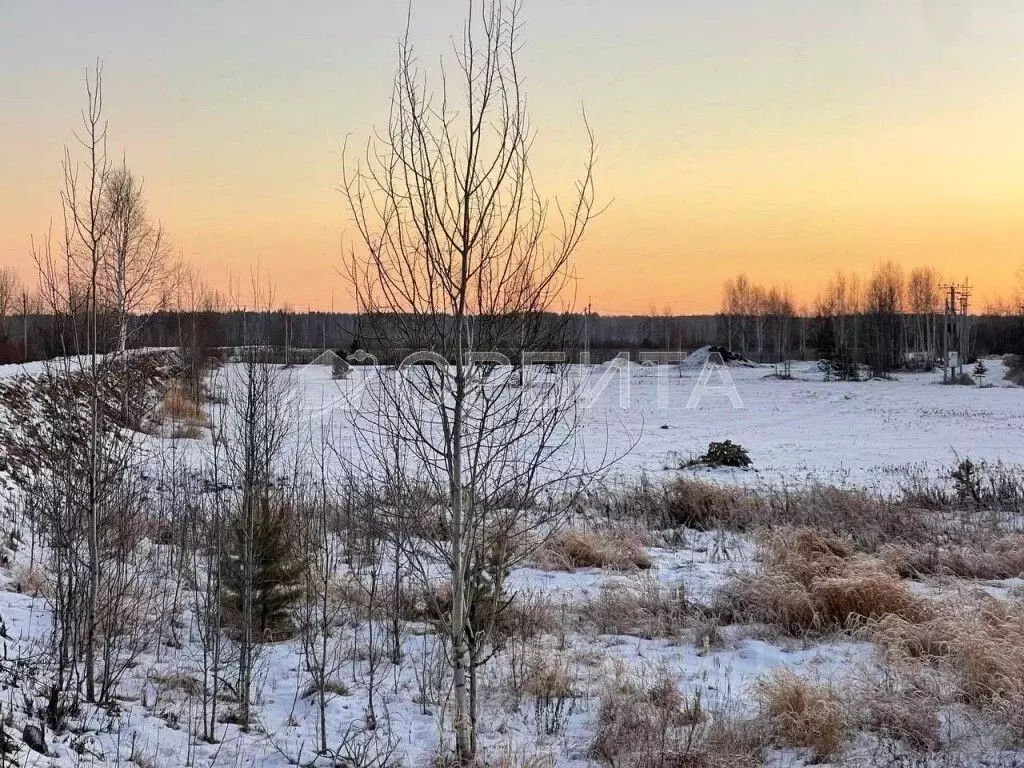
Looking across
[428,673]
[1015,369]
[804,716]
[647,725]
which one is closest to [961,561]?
[804,716]

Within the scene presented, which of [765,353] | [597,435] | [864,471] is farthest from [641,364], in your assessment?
[864,471]

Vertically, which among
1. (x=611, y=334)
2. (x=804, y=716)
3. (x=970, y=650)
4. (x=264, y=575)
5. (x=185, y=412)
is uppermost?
(x=611, y=334)

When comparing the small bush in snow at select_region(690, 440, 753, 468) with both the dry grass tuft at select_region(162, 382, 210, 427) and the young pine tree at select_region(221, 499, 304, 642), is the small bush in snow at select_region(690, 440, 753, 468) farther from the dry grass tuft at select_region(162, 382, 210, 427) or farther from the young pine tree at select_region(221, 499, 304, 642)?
the young pine tree at select_region(221, 499, 304, 642)

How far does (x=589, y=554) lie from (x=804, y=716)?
433 centimetres

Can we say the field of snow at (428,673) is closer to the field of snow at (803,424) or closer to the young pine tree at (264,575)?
the young pine tree at (264,575)

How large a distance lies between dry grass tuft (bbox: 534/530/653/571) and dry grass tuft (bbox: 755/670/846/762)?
3.63 metres

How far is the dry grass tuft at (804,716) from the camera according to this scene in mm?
4492

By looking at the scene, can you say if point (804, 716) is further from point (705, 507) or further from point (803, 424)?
point (803, 424)

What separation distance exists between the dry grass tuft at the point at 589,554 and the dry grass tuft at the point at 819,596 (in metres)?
1.40

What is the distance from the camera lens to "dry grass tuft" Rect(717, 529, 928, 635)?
257 inches

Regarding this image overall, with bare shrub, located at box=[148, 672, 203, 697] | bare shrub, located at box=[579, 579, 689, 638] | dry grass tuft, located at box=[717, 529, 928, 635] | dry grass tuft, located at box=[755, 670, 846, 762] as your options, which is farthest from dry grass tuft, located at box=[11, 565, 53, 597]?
dry grass tuft, located at box=[717, 529, 928, 635]

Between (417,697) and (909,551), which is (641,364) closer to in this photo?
(909,551)

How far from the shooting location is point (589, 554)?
29.1 feet

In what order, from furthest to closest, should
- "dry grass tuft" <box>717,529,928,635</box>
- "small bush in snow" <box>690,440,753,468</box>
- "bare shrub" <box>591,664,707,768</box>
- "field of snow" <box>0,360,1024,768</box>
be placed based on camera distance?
"small bush in snow" <box>690,440,753,468</box> < "dry grass tuft" <box>717,529,928,635</box> < "field of snow" <box>0,360,1024,768</box> < "bare shrub" <box>591,664,707,768</box>
